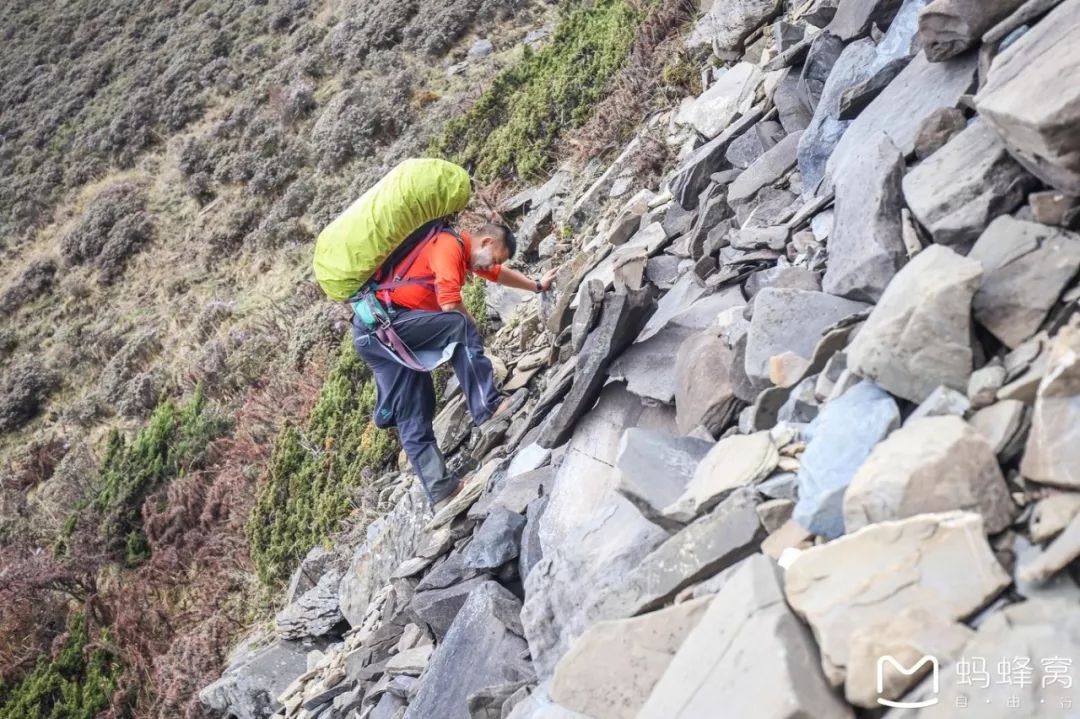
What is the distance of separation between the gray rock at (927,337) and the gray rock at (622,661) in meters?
0.93

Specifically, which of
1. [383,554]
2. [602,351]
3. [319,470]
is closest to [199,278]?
[319,470]

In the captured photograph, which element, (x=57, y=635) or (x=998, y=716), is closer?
(x=998, y=716)

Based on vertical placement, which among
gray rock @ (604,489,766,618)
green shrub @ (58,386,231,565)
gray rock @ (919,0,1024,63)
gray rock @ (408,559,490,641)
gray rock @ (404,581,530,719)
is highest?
gray rock @ (919,0,1024,63)

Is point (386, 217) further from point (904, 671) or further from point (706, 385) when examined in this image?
point (904, 671)

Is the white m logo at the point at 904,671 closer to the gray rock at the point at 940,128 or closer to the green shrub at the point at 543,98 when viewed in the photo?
the gray rock at the point at 940,128

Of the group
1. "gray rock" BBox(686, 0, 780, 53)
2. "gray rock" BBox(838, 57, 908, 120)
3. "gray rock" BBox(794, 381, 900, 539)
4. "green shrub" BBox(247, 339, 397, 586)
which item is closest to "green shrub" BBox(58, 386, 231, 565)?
"green shrub" BBox(247, 339, 397, 586)

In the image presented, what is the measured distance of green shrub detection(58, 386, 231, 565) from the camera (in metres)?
10.5

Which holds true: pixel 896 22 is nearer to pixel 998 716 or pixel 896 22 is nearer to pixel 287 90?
pixel 998 716

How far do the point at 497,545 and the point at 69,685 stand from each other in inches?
260

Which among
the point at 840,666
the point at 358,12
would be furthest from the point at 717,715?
the point at 358,12

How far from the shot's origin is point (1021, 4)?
12.0 ft

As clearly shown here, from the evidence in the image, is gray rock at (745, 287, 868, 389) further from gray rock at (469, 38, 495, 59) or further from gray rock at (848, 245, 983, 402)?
gray rock at (469, 38, 495, 59)

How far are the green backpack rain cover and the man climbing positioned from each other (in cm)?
17

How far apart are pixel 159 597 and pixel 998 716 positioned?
30.5ft
